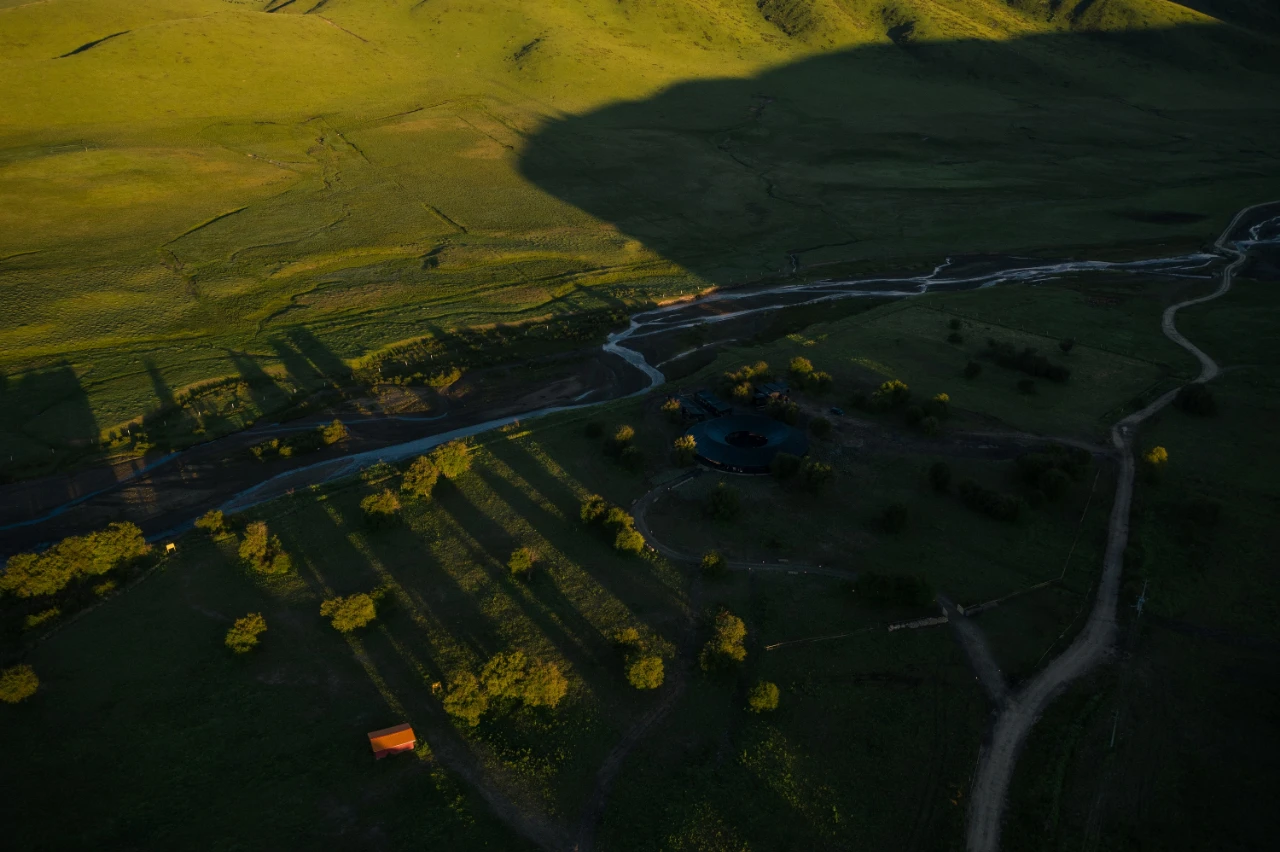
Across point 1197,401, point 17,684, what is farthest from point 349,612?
point 1197,401

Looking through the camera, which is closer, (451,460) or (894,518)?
(894,518)

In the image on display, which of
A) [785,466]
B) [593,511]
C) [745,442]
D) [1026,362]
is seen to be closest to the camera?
[593,511]

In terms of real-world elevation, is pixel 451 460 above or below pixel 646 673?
below

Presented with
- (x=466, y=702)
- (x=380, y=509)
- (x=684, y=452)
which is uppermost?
(x=684, y=452)

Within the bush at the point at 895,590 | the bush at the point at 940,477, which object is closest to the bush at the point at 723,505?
the bush at the point at 895,590

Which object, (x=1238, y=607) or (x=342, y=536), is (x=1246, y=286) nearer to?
(x=1238, y=607)

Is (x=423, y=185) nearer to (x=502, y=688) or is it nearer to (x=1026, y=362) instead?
(x=1026, y=362)
